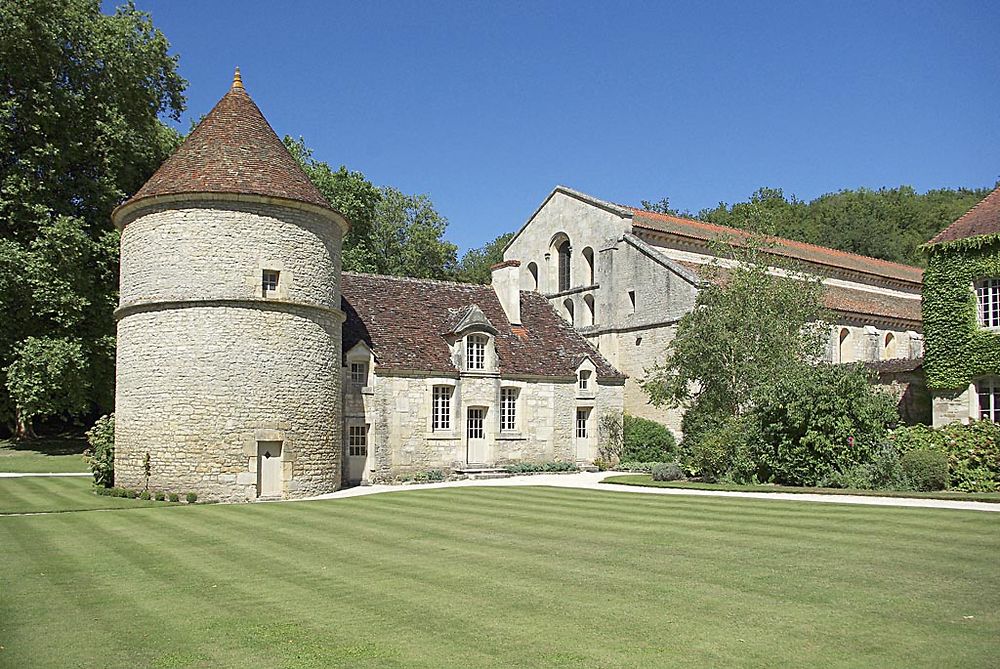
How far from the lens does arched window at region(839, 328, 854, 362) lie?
39688mm

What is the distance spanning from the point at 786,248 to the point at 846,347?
6937 mm

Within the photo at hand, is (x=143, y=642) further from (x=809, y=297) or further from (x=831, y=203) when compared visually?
(x=831, y=203)

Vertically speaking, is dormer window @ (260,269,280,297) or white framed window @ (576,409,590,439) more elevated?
dormer window @ (260,269,280,297)

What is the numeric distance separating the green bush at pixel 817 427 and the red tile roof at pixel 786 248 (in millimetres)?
13145

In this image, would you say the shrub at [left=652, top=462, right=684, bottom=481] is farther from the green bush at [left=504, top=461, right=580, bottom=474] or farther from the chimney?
the chimney

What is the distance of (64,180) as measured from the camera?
32125 mm

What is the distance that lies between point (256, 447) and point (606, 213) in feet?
72.1

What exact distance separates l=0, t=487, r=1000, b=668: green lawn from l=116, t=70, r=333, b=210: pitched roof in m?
9.75

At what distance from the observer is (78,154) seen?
31.6 m

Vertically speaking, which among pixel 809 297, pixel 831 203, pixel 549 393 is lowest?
pixel 549 393

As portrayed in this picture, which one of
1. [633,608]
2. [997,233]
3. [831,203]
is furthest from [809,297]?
[831,203]

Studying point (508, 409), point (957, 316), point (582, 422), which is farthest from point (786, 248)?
point (508, 409)

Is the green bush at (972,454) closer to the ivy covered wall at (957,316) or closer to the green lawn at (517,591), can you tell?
the green lawn at (517,591)

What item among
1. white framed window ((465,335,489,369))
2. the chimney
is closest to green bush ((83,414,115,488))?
white framed window ((465,335,489,369))
